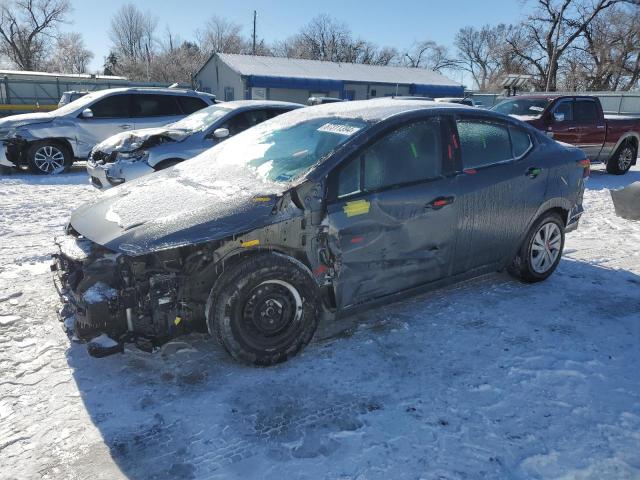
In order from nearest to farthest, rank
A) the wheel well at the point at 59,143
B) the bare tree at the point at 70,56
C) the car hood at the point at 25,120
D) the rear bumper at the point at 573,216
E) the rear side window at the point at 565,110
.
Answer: the rear bumper at the point at 573,216
the car hood at the point at 25,120
the wheel well at the point at 59,143
the rear side window at the point at 565,110
the bare tree at the point at 70,56

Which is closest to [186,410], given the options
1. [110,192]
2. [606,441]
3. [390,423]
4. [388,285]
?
[390,423]

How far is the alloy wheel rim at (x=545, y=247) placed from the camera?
463cm

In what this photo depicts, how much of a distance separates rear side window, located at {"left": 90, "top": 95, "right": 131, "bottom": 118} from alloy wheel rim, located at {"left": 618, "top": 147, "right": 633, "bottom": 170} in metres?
11.2

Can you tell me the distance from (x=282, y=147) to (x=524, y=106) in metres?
8.99

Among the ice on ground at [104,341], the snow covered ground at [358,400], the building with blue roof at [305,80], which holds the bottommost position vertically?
the snow covered ground at [358,400]

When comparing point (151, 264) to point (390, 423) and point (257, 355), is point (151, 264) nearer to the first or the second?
point (257, 355)

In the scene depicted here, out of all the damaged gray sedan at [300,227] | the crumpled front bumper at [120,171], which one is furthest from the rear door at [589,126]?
the crumpled front bumper at [120,171]

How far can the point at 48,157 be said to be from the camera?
10.1m

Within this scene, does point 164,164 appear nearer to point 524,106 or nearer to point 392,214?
point 392,214

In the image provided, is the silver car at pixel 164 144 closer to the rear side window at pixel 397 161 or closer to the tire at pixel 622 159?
the rear side window at pixel 397 161

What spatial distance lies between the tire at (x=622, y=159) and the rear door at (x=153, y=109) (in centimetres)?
1006

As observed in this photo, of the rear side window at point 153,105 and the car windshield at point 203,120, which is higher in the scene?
the rear side window at point 153,105

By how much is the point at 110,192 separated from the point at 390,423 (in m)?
2.74

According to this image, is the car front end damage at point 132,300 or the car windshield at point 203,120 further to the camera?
the car windshield at point 203,120
